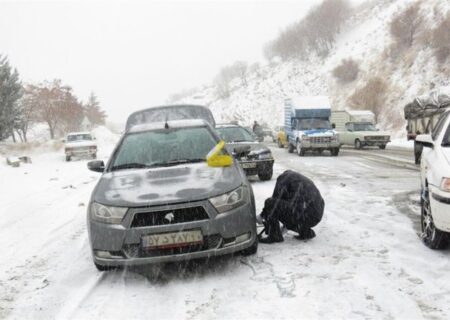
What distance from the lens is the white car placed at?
176 inches

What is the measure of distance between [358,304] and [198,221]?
160 cm

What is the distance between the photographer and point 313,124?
2112 centimetres

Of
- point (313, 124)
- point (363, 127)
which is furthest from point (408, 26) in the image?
point (313, 124)

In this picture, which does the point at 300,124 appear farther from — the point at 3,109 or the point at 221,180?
the point at 3,109

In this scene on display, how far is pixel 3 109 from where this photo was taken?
34.8 m

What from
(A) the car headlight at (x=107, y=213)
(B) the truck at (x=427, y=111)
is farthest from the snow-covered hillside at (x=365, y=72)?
(A) the car headlight at (x=107, y=213)

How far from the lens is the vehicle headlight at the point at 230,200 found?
446 cm

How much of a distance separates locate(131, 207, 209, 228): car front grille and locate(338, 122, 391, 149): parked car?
2134 centimetres

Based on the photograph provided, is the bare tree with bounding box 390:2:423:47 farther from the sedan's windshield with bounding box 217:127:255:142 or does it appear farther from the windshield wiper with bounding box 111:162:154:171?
the windshield wiper with bounding box 111:162:154:171

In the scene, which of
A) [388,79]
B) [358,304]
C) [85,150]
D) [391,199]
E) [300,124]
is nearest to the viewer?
[358,304]

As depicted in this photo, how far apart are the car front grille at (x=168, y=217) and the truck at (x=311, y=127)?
1620 cm

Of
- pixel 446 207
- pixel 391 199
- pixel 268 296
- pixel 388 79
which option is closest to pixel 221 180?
pixel 268 296

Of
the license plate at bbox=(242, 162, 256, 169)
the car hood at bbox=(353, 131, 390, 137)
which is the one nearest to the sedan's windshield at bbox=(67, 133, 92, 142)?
the car hood at bbox=(353, 131, 390, 137)

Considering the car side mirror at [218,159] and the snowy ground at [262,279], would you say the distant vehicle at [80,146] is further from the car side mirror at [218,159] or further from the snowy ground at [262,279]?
the car side mirror at [218,159]
